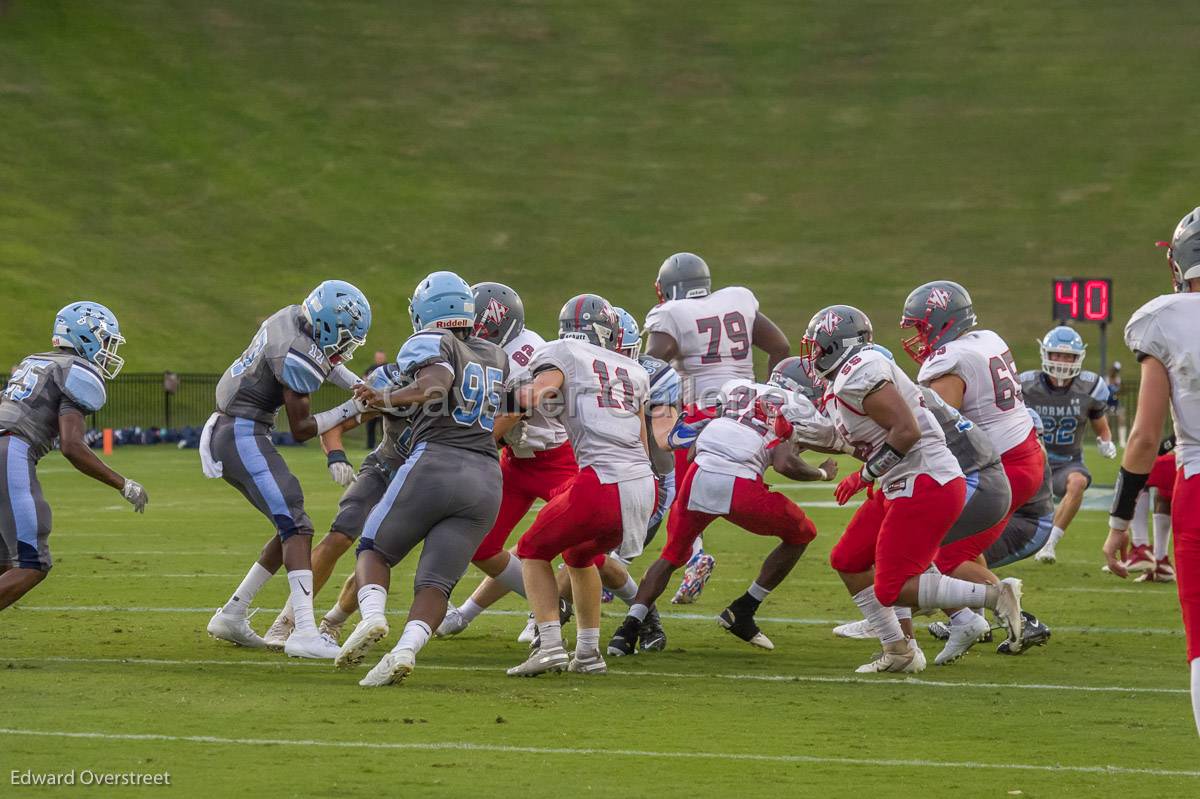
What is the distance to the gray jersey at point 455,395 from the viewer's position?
7.04 metres

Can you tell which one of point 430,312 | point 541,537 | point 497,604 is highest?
point 430,312

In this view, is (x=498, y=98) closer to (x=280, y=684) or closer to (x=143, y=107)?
(x=143, y=107)

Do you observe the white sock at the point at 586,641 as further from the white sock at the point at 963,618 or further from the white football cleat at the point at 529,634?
the white sock at the point at 963,618

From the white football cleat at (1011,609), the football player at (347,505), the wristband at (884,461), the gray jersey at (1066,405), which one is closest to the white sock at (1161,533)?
the gray jersey at (1066,405)

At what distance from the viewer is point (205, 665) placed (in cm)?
761

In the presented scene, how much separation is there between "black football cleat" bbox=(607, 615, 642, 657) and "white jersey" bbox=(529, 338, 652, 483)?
3.24 ft

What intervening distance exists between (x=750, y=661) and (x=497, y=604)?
272 cm

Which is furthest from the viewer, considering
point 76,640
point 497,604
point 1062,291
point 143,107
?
point 143,107

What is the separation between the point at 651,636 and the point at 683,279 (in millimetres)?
2825

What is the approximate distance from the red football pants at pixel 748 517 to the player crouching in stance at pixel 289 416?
5.95ft

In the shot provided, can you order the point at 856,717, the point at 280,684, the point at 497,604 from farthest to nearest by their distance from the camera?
the point at 497,604, the point at 280,684, the point at 856,717

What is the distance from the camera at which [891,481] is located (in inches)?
292

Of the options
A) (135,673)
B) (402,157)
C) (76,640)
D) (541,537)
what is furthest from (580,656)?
(402,157)

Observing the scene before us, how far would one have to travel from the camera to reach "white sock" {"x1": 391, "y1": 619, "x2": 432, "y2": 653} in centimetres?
683
